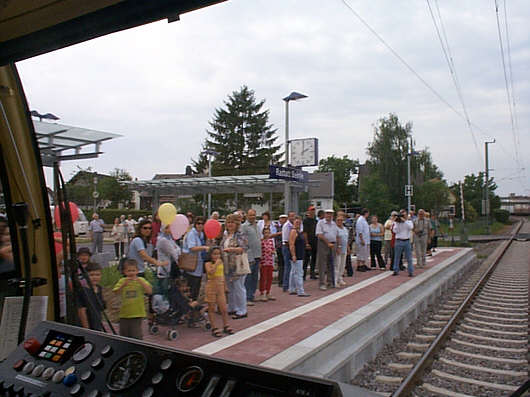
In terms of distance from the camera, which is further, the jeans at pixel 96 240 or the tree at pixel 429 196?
the tree at pixel 429 196

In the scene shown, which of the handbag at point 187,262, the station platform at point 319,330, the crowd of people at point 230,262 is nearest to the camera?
the station platform at point 319,330

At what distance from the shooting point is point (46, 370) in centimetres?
149

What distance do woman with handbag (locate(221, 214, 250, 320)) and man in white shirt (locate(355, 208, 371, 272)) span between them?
6065 mm

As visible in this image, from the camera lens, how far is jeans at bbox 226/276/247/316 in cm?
717

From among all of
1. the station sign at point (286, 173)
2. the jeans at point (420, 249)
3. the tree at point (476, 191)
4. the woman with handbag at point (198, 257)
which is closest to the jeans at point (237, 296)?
the woman with handbag at point (198, 257)

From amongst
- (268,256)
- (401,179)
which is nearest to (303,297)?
(268,256)

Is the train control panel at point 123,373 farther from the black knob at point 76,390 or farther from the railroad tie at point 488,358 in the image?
the railroad tie at point 488,358

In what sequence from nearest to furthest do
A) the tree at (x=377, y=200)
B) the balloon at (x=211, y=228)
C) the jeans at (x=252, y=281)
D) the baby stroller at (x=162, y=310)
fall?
→ the baby stroller at (x=162, y=310) < the balloon at (x=211, y=228) < the jeans at (x=252, y=281) < the tree at (x=377, y=200)

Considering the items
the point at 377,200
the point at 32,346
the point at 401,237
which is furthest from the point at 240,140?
the point at 32,346

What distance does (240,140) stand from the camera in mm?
49719

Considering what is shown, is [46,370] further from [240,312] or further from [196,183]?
[196,183]

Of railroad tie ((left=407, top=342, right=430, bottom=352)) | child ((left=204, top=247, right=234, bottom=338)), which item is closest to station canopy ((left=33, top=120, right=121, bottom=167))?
child ((left=204, top=247, right=234, bottom=338))

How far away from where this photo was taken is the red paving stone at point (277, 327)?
199 inches

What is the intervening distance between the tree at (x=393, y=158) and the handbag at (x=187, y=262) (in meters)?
46.1
